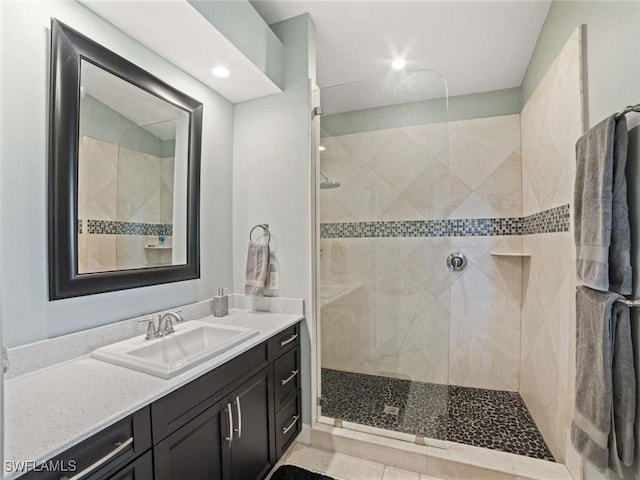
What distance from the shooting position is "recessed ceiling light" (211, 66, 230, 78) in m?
1.85

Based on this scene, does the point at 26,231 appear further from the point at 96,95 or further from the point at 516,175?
the point at 516,175

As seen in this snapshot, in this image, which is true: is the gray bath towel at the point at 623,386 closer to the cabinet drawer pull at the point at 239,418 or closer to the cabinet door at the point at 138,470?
the cabinet drawer pull at the point at 239,418

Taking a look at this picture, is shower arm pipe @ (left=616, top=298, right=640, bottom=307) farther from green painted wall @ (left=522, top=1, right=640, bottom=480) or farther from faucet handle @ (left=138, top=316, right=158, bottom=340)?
faucet handle @ (left=138, top=316, right=158, bottom=340)

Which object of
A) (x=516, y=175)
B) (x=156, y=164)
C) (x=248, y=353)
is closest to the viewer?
(x=248, y=353)

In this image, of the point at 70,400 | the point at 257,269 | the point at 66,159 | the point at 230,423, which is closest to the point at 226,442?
the point at 230,423

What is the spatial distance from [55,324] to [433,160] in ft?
7.32

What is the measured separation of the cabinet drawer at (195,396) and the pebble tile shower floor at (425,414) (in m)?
0.90

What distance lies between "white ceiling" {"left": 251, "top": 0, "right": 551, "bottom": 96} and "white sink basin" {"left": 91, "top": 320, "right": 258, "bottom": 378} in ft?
6.47

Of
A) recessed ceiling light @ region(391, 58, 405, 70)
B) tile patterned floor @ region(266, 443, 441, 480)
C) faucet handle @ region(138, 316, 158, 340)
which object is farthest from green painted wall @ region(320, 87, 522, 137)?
tile patterned floor @ region(266, 443, 441, 480)

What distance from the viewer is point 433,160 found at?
2.16 meters

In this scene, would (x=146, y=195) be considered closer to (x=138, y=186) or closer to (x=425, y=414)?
(x=138, y=186)

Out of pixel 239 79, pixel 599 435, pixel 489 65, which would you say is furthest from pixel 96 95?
pixel 489 65

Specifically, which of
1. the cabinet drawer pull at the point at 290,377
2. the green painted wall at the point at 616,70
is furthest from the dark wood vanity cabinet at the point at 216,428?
the green painted wall at the point at 616,70

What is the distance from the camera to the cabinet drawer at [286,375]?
5.87 ft
